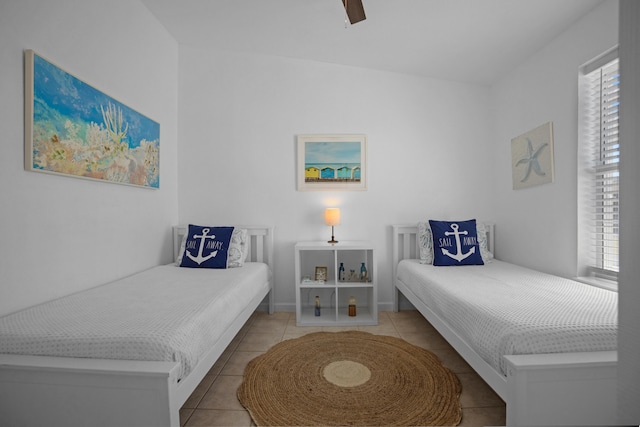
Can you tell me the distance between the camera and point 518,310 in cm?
153

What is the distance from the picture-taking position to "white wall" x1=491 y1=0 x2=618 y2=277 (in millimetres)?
2150

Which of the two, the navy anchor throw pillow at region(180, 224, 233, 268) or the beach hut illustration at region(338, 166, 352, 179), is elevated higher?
the beach hut illustration at region(338, 166, 352, 179)

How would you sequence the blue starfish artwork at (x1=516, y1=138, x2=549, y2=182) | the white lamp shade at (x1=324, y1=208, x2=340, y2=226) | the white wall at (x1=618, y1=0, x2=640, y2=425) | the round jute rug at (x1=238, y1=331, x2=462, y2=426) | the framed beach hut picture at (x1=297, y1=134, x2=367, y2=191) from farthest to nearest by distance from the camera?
1. the framed beach hut picture at (x1=297, y1=134, x2=367, y2=191)
2. the white lamp shade at (x1=324, y1=208, x2=340, y2=226)
3. the blue starfish artwork at (x1=516, y1=138, x2=549, y2=182)
4. the round jute rug at (x1=238, y1=331, x2=462, y2=426)
5. the white wall at (x1=618, y1=0, x2=640, y2=425)

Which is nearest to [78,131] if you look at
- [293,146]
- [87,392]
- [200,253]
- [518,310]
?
[200,253]

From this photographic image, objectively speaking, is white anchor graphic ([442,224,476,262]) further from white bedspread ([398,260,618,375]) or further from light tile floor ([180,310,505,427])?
light tile floor ([180,310,505,427])

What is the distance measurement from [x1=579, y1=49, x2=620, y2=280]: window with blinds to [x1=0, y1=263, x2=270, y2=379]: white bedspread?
245 centimetres

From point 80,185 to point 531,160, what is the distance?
3.36 m

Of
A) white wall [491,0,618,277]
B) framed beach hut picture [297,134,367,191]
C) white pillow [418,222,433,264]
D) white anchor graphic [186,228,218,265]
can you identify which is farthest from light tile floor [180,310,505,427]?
framed beach hut picture [297,134,367,191]

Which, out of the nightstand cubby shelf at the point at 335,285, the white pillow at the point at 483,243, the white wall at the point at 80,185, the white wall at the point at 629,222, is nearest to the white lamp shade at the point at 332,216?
the nightstand cubby shelf at the point at 335,285

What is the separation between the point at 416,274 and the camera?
258cm

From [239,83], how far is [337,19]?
1.22 m

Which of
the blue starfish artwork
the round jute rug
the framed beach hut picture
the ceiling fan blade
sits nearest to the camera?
the round jute rug

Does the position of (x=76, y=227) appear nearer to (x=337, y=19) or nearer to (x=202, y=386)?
(x=202, y=386)

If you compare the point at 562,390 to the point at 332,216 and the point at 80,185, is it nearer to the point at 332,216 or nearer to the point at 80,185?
the point at 332,216
